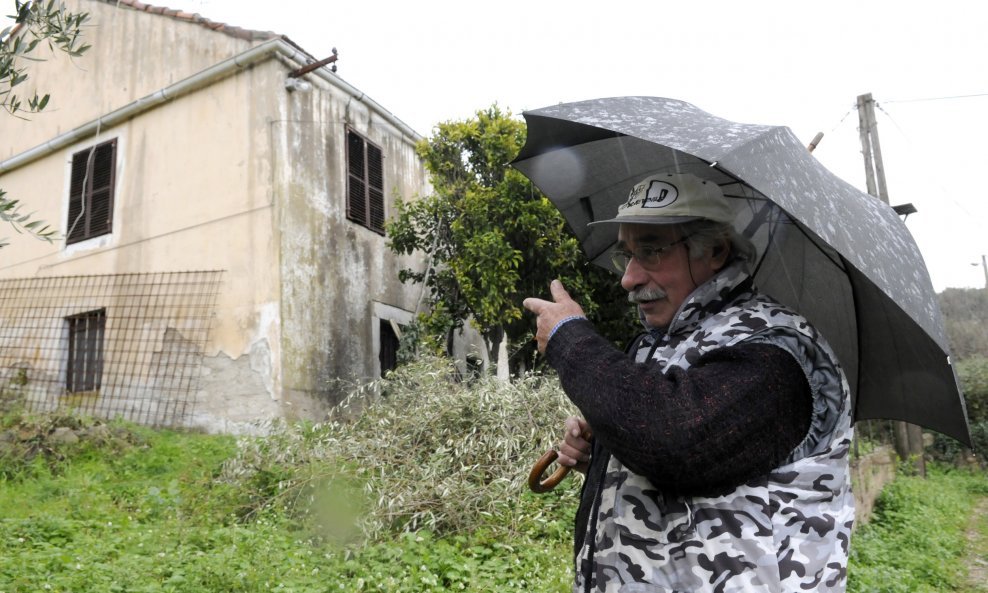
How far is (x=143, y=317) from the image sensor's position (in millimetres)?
10109

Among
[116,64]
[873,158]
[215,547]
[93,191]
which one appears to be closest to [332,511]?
[215,547]

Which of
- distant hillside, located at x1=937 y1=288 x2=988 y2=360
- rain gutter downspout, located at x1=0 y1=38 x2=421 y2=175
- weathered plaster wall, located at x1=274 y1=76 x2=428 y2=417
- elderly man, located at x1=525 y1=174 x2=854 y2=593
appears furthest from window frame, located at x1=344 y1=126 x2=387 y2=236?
distant hillside, located at x1=937 y1=288 x2=988 y2=360

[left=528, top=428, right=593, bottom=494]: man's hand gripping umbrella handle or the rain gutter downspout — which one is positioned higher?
the rain gutter downspout

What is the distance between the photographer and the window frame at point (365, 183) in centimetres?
1077

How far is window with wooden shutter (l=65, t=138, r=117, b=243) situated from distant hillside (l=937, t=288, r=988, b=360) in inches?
1022

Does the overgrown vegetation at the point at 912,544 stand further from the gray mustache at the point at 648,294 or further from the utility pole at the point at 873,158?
the gray mustache at the point at 648,294

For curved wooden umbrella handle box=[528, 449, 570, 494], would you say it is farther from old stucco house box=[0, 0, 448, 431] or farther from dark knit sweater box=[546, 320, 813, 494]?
old stucco house box=[0, 0, 448, 431]

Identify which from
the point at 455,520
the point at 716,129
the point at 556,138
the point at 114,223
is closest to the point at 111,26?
the point at 114,223

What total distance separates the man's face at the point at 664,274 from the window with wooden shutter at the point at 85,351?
10.4m

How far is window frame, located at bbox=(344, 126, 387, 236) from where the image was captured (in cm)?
1077

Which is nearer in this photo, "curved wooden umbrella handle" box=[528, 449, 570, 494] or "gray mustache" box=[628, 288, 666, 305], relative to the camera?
"gray mustache" box=[628, 288, 666, 305]

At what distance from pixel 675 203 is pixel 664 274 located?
0.59ft

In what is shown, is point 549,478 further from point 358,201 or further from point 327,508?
point 358,201

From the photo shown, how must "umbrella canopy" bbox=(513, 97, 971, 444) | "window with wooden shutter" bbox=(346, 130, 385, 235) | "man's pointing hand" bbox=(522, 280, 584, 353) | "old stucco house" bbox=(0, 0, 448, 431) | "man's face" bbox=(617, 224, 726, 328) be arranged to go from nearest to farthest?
"umbrella canopy" bbox=(513, 97, 971, 444)
"man's pointing hand" bbox=(522, 280, 584, 353)
"man's face" bbox=(617, 224, 726, 328)
"old stucco house" bbox=(0, 0, 448, 431)
"window with wooden shutter" bbox=(346, 130, 385, 235)
